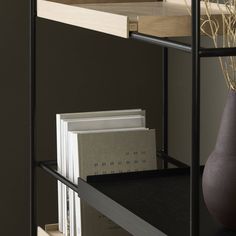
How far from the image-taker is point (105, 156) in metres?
1.74

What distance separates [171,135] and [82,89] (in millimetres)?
343

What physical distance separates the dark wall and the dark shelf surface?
3.20 feet

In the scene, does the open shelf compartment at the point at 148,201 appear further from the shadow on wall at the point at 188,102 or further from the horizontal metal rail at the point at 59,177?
the shadow on wall at the point at 188,102

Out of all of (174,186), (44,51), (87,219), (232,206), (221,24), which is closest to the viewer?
(232,206)

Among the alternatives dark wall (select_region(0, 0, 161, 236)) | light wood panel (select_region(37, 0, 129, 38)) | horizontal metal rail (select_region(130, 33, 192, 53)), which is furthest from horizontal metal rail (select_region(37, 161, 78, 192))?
dark wall (select_region(0, 0, 161, 236))

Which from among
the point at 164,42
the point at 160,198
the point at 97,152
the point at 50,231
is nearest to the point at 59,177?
the point at 97,152

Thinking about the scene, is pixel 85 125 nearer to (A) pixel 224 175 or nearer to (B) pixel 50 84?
(A) pixel 224 175

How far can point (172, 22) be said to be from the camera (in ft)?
4.41

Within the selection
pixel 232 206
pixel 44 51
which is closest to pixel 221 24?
pixel 232 206

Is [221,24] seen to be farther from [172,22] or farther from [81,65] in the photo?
[81,65]

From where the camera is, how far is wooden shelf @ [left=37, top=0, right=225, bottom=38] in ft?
4.43

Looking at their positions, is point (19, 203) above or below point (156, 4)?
below

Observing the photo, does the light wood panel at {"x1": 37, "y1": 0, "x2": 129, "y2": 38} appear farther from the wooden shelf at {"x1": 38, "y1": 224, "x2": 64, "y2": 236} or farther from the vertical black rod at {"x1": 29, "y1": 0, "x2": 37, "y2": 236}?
the wooden shelf at {"x1": 38, "y1": 224, "x2": 64, "y2": 236}

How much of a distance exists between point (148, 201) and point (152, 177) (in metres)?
0.18
